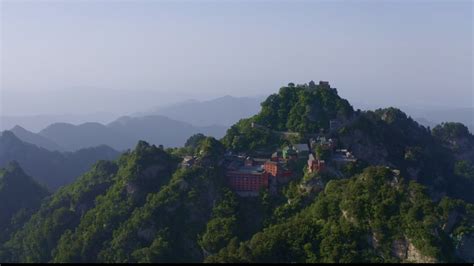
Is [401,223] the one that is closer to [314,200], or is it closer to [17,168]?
[314,200]

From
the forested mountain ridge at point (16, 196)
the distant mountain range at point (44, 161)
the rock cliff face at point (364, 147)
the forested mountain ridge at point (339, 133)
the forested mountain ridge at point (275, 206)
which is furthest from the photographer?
the distant mountain range at point (44, 161)

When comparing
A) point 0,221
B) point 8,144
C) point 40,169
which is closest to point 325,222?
point 0,221

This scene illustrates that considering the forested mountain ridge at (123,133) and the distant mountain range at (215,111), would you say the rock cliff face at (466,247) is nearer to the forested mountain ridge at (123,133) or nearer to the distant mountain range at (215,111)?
the forested mountain ridge at (123,133)

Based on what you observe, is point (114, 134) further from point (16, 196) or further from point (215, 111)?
point (16, 196)

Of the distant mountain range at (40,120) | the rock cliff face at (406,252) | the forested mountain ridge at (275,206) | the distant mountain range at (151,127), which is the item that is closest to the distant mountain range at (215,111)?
the distant mountain range at (151,127)

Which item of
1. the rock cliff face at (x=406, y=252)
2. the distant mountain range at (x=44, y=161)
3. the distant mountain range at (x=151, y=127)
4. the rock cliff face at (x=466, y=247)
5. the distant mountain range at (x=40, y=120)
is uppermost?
the rock cliff face at (x=406, y=252)

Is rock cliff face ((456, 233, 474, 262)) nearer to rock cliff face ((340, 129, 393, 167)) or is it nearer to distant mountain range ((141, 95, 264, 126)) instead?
rock cliff face ((340, 129, 393, 167))
